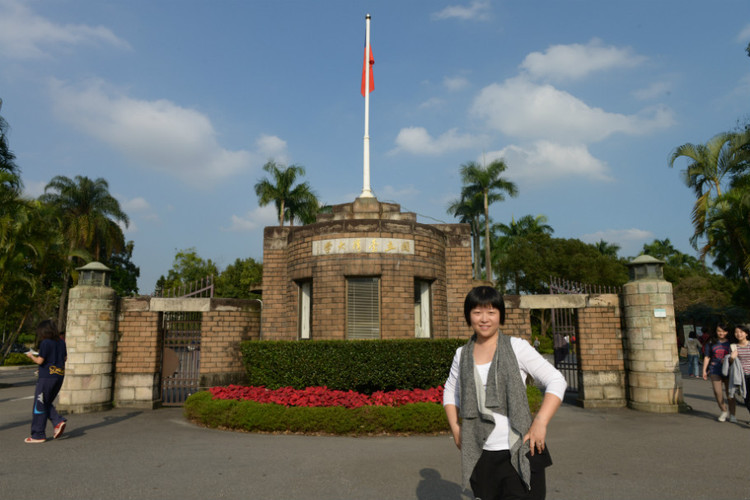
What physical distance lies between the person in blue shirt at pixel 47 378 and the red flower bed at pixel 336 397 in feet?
8.17

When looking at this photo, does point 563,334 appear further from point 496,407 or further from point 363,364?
point 496,407

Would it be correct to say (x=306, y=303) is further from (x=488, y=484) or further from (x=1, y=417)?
(x=488, y=484)

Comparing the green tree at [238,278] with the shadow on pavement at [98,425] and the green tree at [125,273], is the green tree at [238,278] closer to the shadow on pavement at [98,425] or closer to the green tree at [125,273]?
the green tree at [125,273]

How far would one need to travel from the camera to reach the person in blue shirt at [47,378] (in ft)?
22.9

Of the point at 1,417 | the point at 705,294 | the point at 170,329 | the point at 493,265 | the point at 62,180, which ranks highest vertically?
the point at 62,180

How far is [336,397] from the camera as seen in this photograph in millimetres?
8039

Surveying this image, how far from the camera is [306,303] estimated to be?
11.0 m

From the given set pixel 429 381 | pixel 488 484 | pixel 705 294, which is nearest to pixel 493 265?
pixel 705 294

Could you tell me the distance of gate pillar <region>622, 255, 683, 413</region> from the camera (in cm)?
975

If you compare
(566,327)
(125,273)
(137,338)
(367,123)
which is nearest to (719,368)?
(566,327)

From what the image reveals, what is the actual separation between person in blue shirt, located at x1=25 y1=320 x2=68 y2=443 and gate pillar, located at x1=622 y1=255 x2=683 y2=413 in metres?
10.9

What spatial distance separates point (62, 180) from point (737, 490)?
34.4 metres

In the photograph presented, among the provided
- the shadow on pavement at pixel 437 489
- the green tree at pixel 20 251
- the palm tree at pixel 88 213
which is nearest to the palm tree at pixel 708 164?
the shadow on pavement at pixel 437 489

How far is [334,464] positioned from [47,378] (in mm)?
4736
